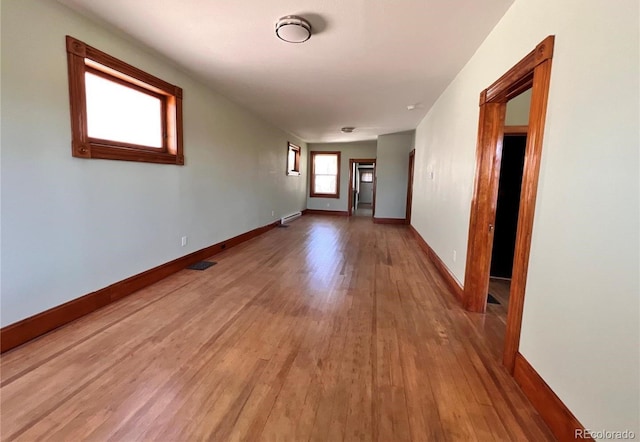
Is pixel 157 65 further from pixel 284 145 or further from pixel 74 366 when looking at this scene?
pixel 284 145

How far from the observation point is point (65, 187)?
7.36 feet

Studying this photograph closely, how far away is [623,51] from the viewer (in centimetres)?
109

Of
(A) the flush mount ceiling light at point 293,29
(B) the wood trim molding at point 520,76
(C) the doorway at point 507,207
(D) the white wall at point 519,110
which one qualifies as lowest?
(C) the doorway at point 507,207

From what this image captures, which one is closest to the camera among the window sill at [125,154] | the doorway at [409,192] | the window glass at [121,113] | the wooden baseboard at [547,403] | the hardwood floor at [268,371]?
the wooden baseboard at [547,403]

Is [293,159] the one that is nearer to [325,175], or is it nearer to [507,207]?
[325,175]

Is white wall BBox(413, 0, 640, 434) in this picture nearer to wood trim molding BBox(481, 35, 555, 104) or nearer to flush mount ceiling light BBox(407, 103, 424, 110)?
wood trim molding BBox(481, 35, 555, 104)

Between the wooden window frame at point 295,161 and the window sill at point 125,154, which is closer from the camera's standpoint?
the window sill at point 125,154

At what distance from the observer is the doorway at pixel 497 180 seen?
160 centimetres

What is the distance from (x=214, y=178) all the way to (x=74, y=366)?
2.93 m

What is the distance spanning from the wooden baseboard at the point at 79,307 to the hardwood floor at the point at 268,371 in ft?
0.25

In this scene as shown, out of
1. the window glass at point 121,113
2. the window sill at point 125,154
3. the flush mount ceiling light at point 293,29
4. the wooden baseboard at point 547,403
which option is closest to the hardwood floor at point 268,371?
the wooden baseboard at point 547,403

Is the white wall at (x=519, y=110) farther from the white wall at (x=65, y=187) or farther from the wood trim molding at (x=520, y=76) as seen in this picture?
the white wall at (x=65, y=187)

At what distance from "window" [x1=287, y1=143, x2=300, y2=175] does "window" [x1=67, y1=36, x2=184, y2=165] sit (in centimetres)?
449

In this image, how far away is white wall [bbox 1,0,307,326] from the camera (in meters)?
1.92
